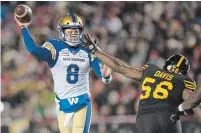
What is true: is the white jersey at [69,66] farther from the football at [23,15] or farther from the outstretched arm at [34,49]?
the football at [23,15]

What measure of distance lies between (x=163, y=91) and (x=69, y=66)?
4.23 feet

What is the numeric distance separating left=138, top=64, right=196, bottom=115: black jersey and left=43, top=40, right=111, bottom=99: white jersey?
89 cm

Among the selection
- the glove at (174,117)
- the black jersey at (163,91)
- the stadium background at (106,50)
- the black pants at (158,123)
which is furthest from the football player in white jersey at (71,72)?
the stadium background at (106,50)

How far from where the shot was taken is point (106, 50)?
1338 centimetres

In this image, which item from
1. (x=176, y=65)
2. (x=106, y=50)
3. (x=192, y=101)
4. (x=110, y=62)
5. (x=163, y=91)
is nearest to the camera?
(x=192, y=101)

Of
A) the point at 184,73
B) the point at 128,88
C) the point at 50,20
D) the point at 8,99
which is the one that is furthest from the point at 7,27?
the point at 184,73

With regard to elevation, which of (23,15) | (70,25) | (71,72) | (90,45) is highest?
(23,15)

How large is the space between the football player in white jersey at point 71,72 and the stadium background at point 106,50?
105 inches

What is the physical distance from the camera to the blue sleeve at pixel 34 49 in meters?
7.88

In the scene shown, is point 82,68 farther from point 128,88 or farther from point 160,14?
point 160,14

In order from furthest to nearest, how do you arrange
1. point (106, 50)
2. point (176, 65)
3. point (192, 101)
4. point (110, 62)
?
Result: point (106, 50)
point (110, 62)
point (176, 65)
point (192, 101)

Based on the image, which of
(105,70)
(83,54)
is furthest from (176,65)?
(83,54)

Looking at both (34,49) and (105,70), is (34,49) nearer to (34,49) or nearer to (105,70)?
(34,49)

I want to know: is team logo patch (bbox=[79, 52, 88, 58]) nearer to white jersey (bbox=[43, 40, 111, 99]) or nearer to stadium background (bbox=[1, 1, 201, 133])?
white jersey (bbox=[43, 40, 111, 99])
